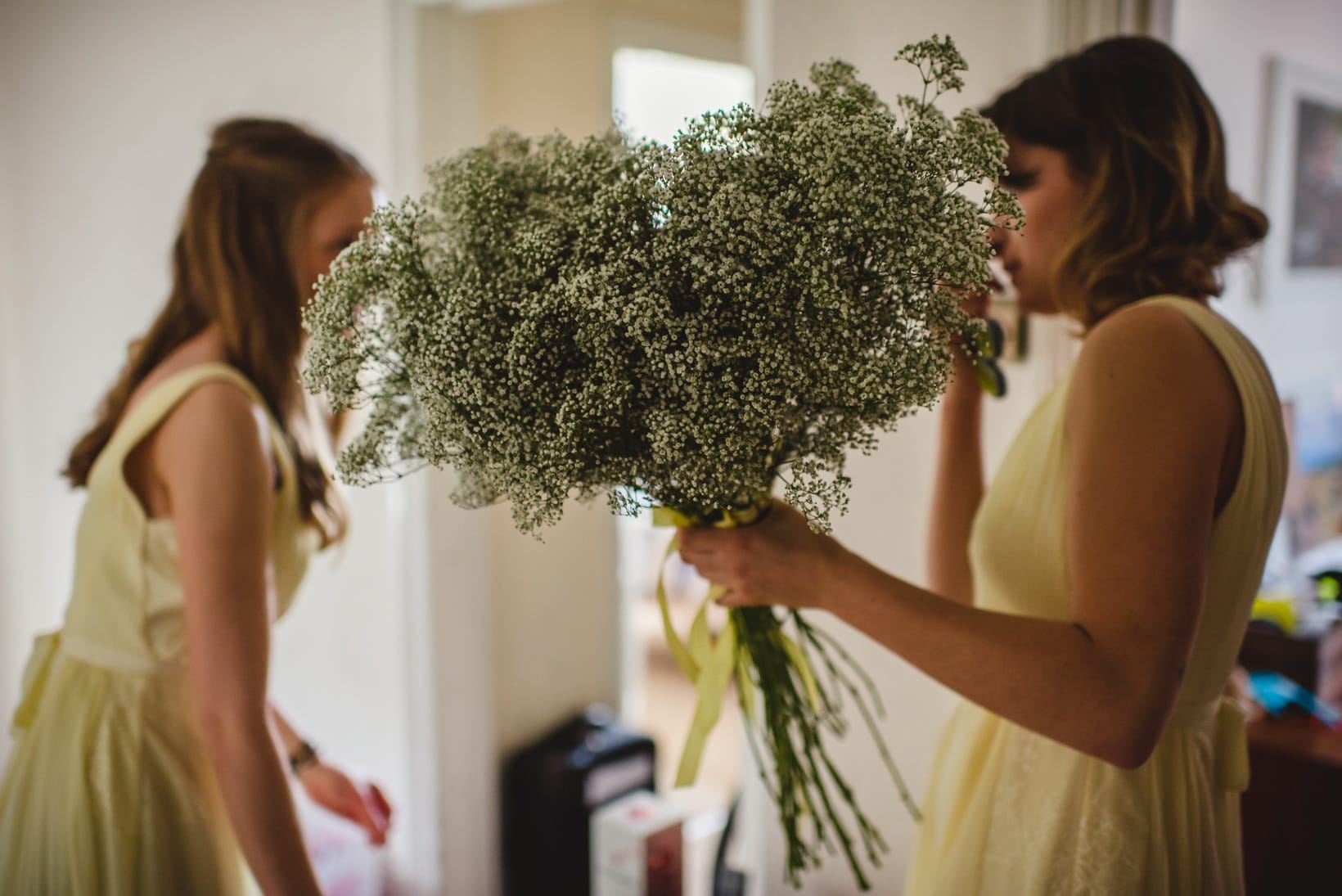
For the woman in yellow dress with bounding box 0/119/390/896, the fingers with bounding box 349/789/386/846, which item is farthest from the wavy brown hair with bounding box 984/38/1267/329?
the fingers with bounding box 349/789/386/846

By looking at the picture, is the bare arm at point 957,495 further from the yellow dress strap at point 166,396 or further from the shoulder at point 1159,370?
the yellow dress strap at point 166,396

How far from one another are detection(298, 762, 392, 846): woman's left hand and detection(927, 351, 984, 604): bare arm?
93 cm

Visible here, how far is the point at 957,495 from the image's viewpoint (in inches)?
52.7

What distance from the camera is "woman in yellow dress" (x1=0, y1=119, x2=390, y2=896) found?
111 centimetres

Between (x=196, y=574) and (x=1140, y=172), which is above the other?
(x=1140, y=172)

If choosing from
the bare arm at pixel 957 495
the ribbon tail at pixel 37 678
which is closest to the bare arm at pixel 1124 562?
the bare arm at pixel 957 495

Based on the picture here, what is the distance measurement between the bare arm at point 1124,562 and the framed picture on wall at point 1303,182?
161cm

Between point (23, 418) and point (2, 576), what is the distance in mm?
591

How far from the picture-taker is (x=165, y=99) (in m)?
2.79

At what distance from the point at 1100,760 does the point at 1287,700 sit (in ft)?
3.42

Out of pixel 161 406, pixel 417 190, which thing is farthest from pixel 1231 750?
pixel 417 190

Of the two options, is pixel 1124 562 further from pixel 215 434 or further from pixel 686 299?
pixel 215 434

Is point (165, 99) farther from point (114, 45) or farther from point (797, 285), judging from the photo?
point (797, 285)

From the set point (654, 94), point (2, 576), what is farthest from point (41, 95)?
point (654, 94)
